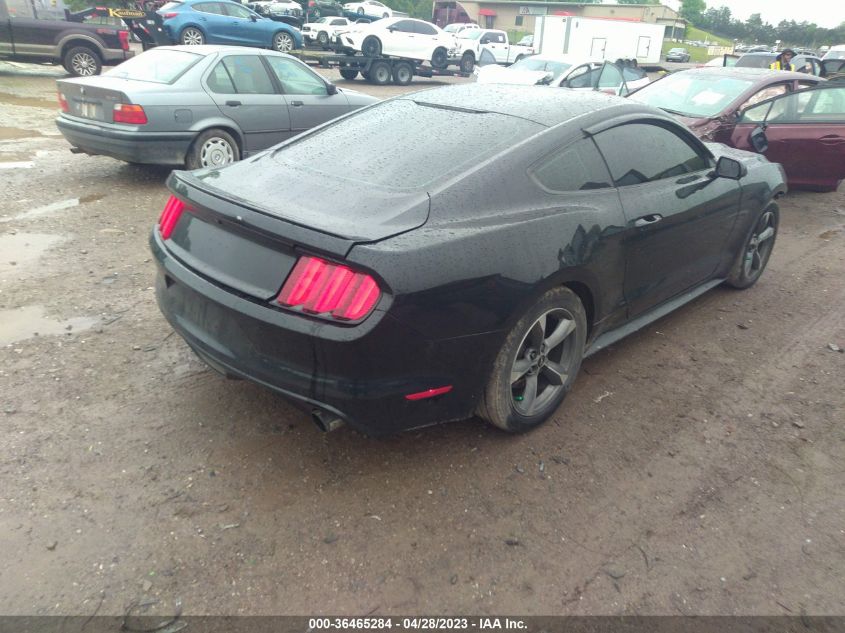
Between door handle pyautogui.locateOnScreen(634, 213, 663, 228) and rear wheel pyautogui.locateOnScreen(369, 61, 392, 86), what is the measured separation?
18.7 m

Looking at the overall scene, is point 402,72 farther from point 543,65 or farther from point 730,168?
A: point 730,168

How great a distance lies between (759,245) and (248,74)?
5910 millimetres

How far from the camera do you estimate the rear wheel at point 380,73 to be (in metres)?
20.7

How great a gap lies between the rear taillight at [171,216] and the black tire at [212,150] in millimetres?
4171

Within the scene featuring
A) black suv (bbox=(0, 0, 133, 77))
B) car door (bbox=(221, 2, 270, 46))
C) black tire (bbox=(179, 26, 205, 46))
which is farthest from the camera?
car door (bbox=(221, 2, 270, 46))

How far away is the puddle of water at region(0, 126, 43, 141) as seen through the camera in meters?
9.21

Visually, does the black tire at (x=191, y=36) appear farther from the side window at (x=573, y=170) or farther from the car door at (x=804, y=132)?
the side window at (x=573, y=170)

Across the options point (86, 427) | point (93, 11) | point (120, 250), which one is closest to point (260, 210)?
point (86, 427)

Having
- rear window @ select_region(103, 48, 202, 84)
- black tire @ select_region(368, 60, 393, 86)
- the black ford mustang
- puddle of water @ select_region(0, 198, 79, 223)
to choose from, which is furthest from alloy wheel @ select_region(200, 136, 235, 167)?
black tire @ select_region(368, 60, 393, 86)

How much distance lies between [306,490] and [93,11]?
57.8 feet

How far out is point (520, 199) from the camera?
296 cm

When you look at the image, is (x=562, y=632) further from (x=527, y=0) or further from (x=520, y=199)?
(x=527, y=0)

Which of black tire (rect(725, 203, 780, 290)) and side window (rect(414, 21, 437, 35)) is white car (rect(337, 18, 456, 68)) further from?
black tire (rect(725, 203, 780, 290))

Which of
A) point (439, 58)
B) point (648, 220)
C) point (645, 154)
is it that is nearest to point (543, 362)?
point (648, 220)
